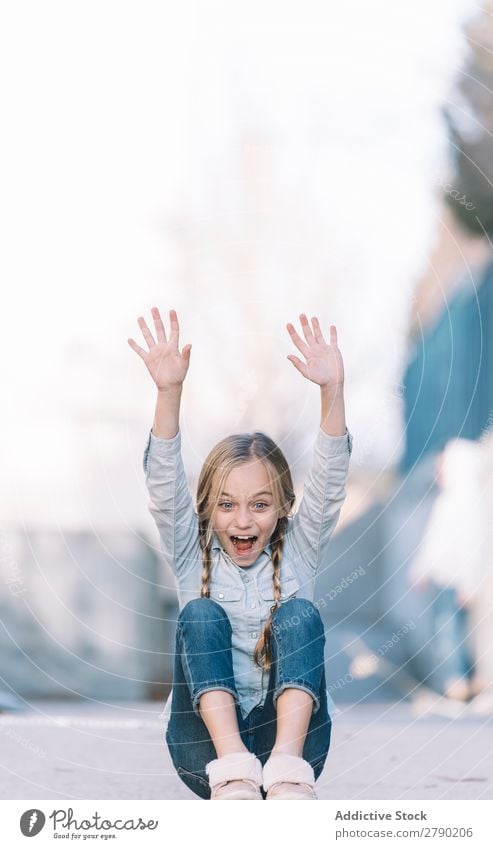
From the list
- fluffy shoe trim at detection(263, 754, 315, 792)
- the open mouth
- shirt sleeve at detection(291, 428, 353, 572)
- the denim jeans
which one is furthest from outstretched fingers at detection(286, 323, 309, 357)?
the denim jeans

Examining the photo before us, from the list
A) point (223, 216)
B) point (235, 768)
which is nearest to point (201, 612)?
point (235, 768)

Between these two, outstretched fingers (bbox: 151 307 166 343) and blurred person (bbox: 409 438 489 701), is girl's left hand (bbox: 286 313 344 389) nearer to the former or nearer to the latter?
outstretched fingers (bbox: 151 307 166 343)

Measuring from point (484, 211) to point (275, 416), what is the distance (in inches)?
27.5

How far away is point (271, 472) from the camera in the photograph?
5.39ft

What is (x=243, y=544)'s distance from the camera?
1.63m

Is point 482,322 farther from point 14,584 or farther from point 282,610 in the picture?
point 282,610

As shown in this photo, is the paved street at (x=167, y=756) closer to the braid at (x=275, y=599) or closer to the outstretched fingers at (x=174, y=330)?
the braid at (x=275, y=599)

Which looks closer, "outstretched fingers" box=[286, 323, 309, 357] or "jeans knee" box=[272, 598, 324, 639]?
"jeans knee" box=[272, 598, 324, 639]

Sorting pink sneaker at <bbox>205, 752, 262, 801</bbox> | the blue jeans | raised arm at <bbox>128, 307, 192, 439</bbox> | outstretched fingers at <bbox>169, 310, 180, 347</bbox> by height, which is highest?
outstretched fingers at <bbox>169, 310, 180, 347</bbox>

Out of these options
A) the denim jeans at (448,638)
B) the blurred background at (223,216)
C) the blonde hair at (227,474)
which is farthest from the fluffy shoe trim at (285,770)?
the denim jeans at (448,638)

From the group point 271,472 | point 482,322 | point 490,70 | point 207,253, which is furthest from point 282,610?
point 482,322

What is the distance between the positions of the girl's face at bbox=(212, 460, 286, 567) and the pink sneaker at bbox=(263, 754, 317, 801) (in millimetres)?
299

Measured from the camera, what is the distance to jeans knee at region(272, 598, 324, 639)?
148 cm

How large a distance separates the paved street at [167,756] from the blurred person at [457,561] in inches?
11.8
